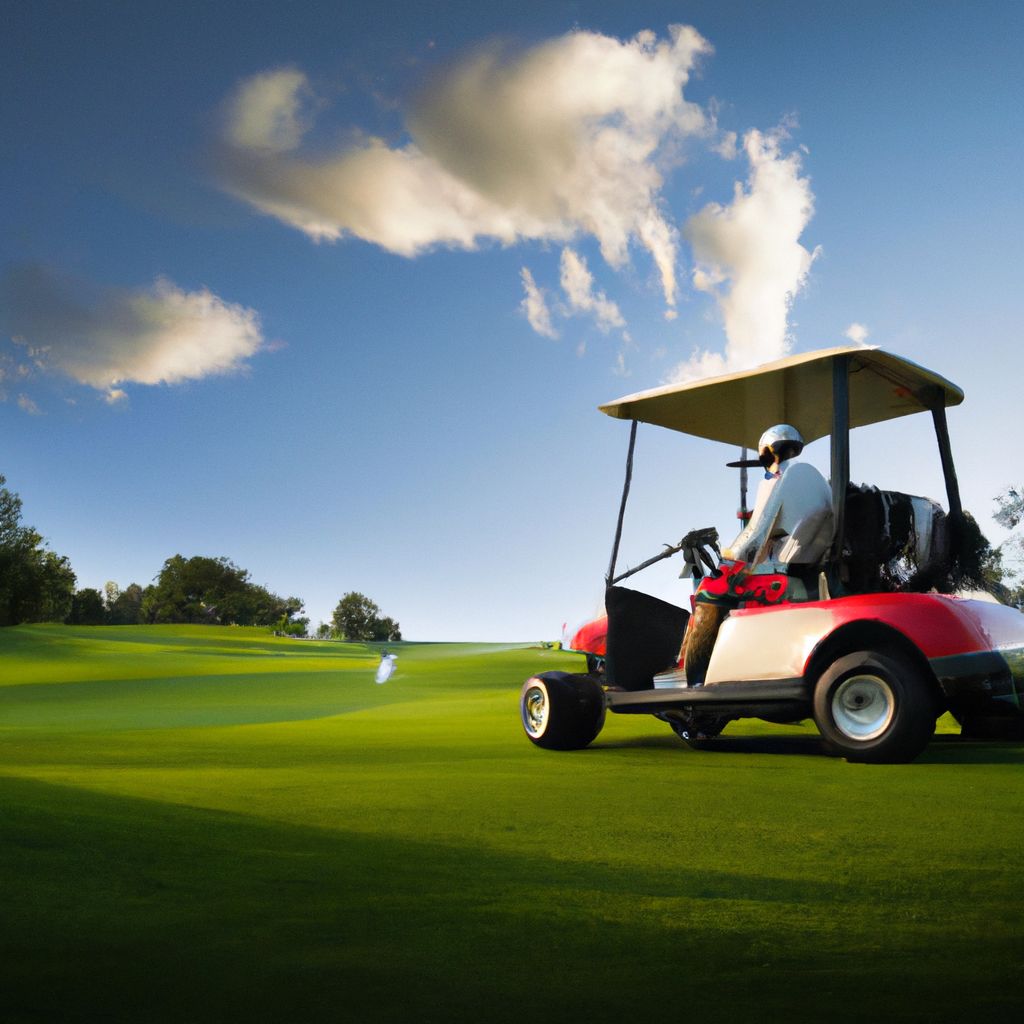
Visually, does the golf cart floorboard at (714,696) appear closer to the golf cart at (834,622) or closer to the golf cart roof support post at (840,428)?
the golf cart at (834,622)

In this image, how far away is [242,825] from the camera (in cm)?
463

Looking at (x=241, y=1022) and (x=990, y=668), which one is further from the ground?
(x=990, y=668)

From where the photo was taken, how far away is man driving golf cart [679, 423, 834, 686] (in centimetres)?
768

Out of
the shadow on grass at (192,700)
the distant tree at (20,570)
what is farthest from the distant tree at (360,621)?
the shadow on grass at (192,700)

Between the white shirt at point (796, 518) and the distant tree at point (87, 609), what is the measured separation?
293 feet

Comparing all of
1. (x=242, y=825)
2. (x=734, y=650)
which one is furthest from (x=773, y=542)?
(x=242, y=825)

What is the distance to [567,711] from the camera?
874 cm

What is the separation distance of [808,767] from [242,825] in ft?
12.6

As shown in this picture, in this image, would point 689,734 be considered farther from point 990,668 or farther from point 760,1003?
point 760,1003

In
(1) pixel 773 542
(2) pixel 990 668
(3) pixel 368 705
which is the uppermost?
(1) pixel 773 542

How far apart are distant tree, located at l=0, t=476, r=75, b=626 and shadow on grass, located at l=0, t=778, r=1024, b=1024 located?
6633 cm

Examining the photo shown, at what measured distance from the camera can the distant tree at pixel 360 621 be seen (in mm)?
99938

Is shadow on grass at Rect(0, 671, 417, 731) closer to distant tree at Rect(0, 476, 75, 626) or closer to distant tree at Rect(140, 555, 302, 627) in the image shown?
distant tree at Rect(0, 476, 75, 626)

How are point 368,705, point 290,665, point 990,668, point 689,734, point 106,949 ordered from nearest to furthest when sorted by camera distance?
point 106,949 → point 990,668 → point 689,734 → point 368,705 → point 290,665
